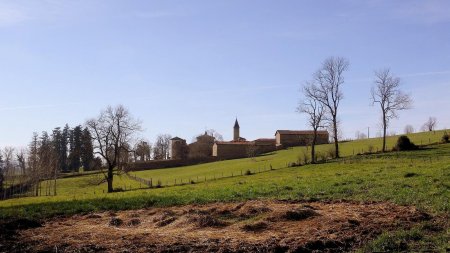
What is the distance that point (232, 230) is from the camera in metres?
12.9

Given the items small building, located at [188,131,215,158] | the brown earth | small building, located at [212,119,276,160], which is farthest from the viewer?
small building, located at [188,131,215,158]

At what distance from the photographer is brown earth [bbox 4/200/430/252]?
10828mm

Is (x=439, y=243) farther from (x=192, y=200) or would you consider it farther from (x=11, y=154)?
(x=11, y=154)

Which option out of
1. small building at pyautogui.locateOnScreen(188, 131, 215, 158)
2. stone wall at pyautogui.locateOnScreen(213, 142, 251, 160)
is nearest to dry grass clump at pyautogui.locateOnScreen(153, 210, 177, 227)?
stone wall at pyautogui.locateOnScreen(213, 142, 251, 160)

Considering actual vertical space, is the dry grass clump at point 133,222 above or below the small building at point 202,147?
below

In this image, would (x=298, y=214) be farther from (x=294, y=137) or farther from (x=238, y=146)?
(x=294, y=137)

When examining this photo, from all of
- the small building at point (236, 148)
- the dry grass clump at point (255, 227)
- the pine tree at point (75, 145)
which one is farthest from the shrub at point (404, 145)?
the pine tree at point (75, 145)

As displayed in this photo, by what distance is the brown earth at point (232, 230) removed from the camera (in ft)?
35.5

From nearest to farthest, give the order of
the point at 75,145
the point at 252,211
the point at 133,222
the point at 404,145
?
the point at 133,222, the point at 252,211, the point at 404,145, the point at 75,145

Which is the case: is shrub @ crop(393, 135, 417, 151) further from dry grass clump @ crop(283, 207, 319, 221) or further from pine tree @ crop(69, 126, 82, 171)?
pine tree @ crop(69, 126, 82, 171)

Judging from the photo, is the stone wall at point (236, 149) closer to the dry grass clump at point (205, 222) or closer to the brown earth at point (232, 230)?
the brown earth at point (232, 230)

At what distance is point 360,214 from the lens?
14383mm

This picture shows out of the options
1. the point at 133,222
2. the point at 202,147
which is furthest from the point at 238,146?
the point at 133,222

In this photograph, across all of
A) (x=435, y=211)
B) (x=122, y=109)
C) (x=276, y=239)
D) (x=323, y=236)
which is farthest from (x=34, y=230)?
(x=122, y=109)
